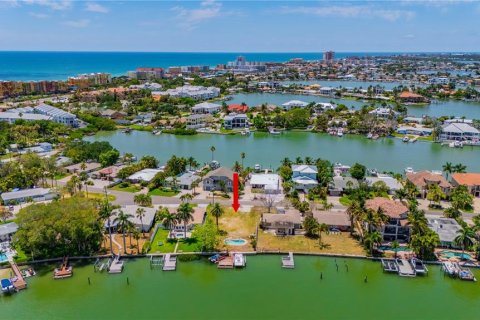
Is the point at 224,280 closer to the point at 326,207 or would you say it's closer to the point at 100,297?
the point at 100,297

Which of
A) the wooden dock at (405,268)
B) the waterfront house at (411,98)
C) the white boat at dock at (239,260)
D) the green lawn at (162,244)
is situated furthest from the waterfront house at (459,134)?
the green lawn at (162,244)

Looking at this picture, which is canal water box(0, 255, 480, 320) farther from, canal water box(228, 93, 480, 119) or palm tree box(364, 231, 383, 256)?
canal water box(228, 93, 480, 119)

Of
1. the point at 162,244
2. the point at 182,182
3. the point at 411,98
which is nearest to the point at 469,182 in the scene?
the point at 182,182

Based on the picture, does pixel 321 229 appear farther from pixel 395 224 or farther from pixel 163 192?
pixel 163 192

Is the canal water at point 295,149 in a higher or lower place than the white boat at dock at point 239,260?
higher

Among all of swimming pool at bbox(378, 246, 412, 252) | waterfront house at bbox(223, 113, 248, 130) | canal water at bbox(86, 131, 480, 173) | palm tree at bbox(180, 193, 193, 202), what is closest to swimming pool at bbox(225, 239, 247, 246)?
palm tree at bbox(180, 193, 193, 202)

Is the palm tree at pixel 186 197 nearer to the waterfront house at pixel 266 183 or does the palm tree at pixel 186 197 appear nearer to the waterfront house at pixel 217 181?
the waterfront house at pixel 217 181
